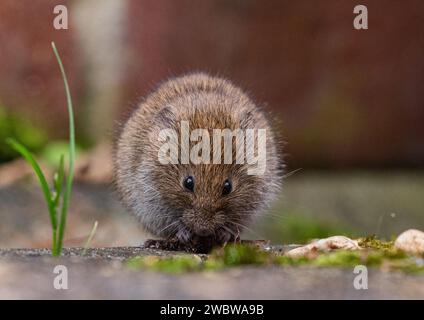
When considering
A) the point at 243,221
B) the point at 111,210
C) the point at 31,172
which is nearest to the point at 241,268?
the point at 243,221

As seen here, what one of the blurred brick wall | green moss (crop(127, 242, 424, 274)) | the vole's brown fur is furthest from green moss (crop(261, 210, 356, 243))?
green moss (crop(127, 242, 424, 274))

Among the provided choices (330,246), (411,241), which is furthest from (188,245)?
(411,241)

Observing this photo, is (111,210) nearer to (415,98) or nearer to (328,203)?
(328,203)

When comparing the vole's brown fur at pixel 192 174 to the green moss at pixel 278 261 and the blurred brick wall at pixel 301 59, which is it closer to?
the green moss at pixel 278 261

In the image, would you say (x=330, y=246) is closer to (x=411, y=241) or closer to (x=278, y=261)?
(x=411, y=241)

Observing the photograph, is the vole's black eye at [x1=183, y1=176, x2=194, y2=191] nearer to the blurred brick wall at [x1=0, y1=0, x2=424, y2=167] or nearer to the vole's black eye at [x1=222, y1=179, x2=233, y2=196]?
the vole's black eye at [x1=222, y1=179, x2=233, y2=196]

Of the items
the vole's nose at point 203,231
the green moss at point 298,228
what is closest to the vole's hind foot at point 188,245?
the vole's nose at point 203,231
